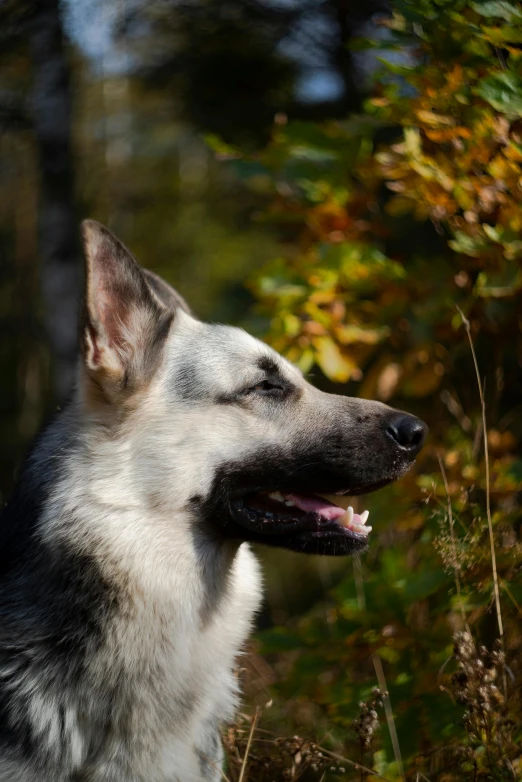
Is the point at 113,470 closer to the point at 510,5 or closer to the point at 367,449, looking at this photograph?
the point at 367,449

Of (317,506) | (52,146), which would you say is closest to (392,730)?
(317,506)

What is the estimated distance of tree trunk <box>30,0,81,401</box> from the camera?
18.6 ft

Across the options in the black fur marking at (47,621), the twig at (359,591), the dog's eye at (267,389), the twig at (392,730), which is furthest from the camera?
the twig at (359,591)

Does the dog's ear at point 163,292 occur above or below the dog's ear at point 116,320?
below

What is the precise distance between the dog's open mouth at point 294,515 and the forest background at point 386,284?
31 cm

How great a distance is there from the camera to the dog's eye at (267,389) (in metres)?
2.93

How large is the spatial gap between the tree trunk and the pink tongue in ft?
10.3

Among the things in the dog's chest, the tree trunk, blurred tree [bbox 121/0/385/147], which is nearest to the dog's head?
the dog's chest

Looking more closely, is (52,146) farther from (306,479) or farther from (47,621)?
(47,621)

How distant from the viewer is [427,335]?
347 cm

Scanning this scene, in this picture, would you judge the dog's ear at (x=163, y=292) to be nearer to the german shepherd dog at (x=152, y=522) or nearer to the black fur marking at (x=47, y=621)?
the german shepherd dog at (x=152, y=522)

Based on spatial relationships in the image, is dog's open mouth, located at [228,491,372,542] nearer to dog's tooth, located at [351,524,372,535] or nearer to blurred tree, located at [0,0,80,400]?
dog's tooth, located at [351,524,372,535]

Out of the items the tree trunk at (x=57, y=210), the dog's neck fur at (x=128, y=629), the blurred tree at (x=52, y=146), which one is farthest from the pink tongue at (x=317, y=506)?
the tree trunk at (x=57, y=210)

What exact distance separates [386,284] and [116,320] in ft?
4.37
